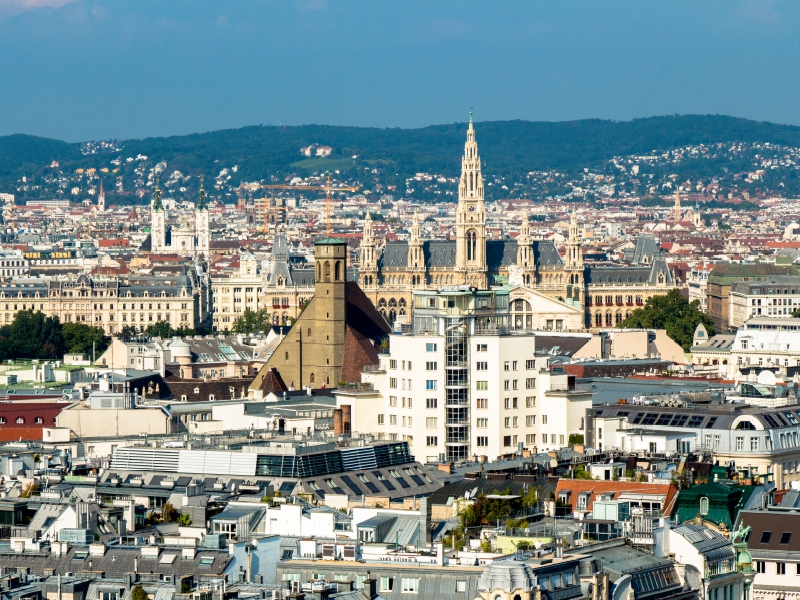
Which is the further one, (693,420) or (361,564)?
(693,420)

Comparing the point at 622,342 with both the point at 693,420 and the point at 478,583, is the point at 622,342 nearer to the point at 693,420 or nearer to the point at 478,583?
the point at 693,420

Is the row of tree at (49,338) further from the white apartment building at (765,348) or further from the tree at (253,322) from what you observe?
the white apartment building at (765,348)

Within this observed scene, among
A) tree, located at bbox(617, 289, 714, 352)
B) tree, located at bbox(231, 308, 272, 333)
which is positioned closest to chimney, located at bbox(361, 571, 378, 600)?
tree, located at bbox(617, 289, 714, 352)

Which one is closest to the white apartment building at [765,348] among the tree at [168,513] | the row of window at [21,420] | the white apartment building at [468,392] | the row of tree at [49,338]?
the row of tree at [49,338]

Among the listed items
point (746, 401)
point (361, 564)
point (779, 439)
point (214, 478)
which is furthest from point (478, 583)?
point (746, 401)

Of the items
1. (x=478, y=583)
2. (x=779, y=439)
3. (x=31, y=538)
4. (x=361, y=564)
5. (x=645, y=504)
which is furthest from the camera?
(x=779, y=439)

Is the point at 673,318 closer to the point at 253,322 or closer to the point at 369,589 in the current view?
the point at 253,322

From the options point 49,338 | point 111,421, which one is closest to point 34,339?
point 49,338
